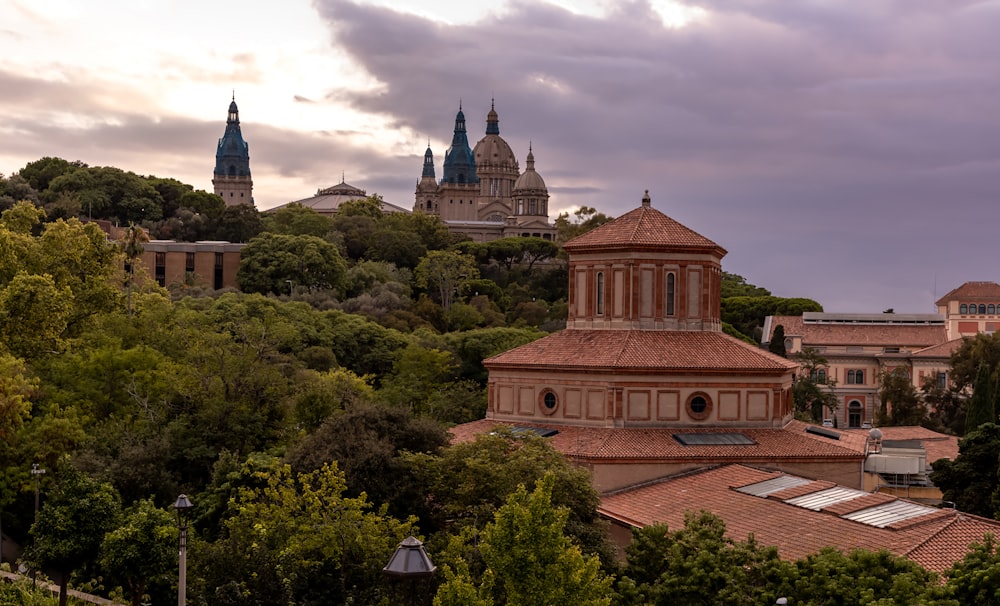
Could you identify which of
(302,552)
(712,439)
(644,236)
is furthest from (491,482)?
(644,236)

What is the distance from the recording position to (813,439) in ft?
143

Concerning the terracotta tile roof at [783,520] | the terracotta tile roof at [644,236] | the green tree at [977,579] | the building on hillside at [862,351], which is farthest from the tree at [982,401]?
the green tree at [977,579]

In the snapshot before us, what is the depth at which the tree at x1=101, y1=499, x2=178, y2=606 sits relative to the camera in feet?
111

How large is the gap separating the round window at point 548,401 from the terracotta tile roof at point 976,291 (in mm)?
92726

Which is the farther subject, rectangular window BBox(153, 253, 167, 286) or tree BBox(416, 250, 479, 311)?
rectangular window BBox(153, 253, 167, 286)

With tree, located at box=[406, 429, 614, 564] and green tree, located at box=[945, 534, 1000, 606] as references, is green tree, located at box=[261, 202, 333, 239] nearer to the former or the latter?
tree, located at box=[406, 429, 614, 564]

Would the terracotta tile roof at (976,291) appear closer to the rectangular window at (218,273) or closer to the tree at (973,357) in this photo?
the tree at (973,357)

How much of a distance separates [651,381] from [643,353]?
1.27 m

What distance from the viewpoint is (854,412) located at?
10862 cm

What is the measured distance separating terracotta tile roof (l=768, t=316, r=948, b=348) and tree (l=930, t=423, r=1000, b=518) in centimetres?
6731

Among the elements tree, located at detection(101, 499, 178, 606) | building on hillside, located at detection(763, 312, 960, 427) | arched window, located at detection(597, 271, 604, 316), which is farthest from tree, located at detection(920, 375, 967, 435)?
tree, located at detection(101, 499, 178, 606)

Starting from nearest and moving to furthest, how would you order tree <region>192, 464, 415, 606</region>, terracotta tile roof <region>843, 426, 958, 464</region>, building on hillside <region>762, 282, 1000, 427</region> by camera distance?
tree <region>192, 464, 415, 606</region>, terracotta tile roof <region>843, 426, 958, 464</region>, building on hillside <region>762, 282, 1000, 427</region>

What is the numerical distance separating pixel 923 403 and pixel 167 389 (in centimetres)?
5982

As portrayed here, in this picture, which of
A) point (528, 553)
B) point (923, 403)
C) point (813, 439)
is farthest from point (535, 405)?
point (923, 403)
